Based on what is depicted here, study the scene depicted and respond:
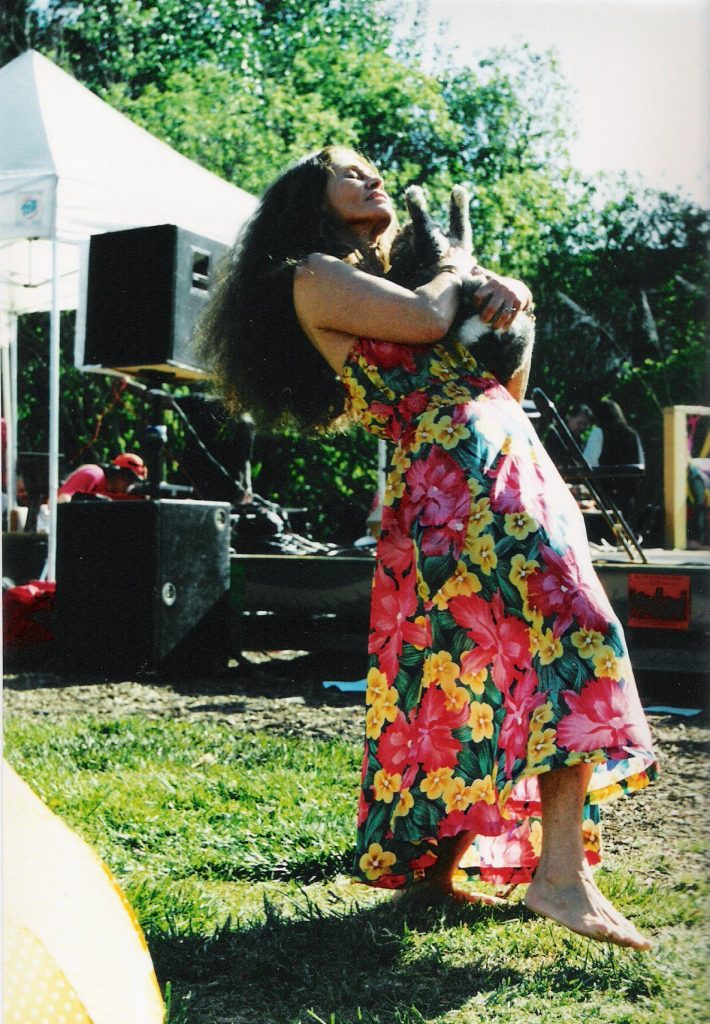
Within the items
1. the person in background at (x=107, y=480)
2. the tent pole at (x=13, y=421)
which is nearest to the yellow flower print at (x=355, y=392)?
the person in background at (x=107, y=480)

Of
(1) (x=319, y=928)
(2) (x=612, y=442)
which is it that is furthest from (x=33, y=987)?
(2) (x=612, y=442)

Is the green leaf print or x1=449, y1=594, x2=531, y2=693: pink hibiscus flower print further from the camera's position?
the green leaf print

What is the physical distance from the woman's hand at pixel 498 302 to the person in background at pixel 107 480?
4.91 meters

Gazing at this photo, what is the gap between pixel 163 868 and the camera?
2.61 meters

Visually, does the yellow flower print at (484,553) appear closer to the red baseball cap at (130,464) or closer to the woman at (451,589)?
the woman at (451,589)

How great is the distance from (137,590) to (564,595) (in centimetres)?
382

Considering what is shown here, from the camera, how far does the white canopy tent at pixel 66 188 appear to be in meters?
6.96

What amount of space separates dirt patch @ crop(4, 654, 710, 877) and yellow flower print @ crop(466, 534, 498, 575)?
101 cm

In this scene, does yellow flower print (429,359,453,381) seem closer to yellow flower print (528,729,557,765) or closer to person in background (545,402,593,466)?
yellow flower print (528,729,557,765)

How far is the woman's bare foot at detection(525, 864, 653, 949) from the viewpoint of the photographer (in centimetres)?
190

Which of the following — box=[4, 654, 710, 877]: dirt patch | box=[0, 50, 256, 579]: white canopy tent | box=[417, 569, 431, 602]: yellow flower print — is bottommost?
box=[4, 654, 710, 877]: dirt patch

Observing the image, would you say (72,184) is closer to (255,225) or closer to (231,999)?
(255,225)

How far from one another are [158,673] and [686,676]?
263 centimetres

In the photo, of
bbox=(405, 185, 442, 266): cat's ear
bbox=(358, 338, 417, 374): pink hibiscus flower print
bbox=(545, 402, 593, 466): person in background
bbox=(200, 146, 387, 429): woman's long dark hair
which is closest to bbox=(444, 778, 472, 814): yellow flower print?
bbox=(358, 338, 417, 374): pink hibiscus flower print
